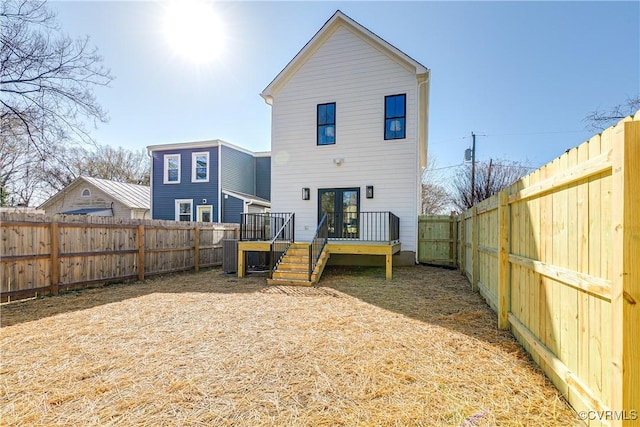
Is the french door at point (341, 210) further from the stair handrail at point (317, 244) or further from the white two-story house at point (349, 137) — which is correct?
the stair handrail at point (317, 244)

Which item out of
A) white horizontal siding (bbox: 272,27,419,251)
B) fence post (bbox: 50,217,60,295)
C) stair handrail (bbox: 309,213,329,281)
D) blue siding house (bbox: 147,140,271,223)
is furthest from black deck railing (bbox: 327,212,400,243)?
fence post (bbox: 50,217,60,295)

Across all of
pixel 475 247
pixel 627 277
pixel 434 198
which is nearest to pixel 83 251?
pixel 475 247

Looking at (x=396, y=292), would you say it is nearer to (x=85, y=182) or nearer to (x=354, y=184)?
(x=354, y=184)

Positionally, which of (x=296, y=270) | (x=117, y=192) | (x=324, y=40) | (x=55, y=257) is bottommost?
(x=296, y=270)

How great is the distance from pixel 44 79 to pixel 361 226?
32.3ft

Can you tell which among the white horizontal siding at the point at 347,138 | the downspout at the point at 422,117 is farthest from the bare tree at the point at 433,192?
the white horizontal siding at the point at 347,138

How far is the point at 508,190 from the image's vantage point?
3990mm

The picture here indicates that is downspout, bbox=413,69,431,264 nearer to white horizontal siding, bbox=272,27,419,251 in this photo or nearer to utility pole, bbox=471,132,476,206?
white horizontal siding, bbox=272,27,419,251

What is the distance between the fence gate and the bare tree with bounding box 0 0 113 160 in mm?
10916

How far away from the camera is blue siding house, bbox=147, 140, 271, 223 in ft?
51.8

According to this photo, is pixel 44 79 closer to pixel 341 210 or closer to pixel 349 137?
pixel 349 137

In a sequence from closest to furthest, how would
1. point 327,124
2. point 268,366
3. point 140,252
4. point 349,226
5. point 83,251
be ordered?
point 268,366 → point 83,251 → point 140,252 → point 349,226 → point 327,124

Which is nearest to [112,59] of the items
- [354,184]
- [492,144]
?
[354,184]

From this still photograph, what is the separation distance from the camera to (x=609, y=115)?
9.50 metres
